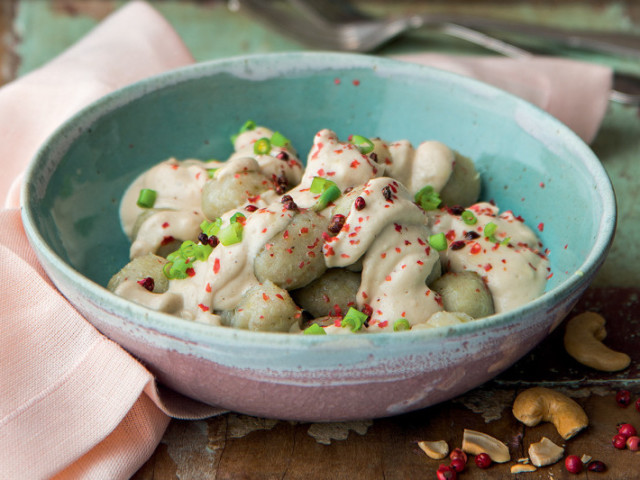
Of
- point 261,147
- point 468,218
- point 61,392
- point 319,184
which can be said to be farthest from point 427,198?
point 61,392

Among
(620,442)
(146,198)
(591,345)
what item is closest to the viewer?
(620,442)

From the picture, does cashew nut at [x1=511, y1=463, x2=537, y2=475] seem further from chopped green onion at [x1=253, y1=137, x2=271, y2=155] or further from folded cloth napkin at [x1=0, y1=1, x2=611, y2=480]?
chopped green onion at [x1=253, y1=137, x2=271, y2=155]

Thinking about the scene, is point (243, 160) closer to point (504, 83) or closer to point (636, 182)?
point (504, 83)

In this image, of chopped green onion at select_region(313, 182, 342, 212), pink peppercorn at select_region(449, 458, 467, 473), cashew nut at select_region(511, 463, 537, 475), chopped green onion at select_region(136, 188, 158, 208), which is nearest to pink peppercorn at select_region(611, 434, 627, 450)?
cashew nut at select_region(511, 463, 537, 475)

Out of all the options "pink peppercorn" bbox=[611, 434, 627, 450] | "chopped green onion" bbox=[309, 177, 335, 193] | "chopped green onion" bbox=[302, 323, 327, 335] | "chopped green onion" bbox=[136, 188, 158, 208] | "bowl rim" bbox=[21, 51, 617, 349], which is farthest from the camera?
"chopped green onion" bbox=[136, 188, 158, 208]

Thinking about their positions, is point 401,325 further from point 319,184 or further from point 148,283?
point 148,283

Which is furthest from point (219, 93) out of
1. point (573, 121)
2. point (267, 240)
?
point (573, 121)
